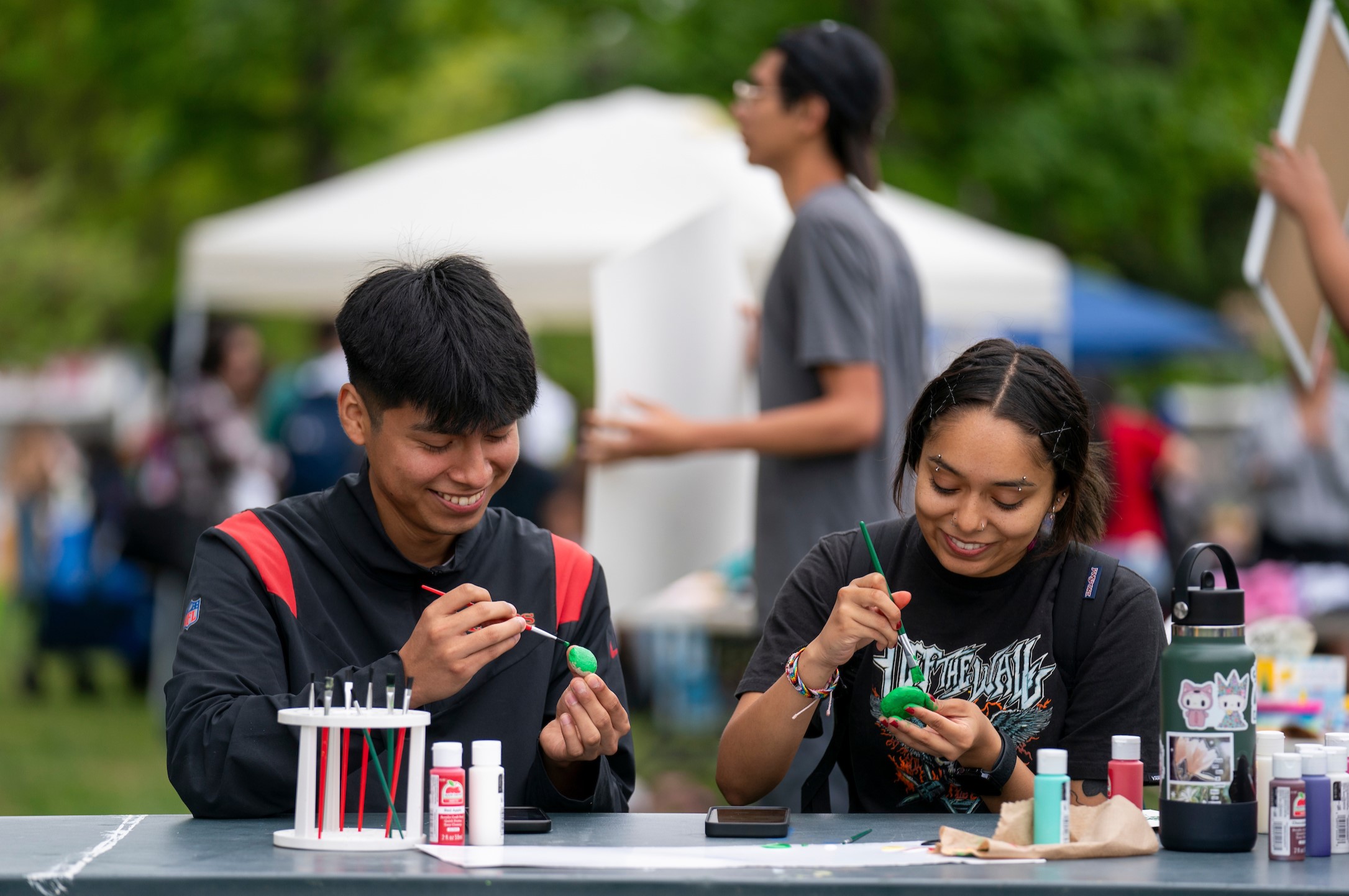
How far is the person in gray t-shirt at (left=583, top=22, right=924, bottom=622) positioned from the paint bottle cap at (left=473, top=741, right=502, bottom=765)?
155 centimetres

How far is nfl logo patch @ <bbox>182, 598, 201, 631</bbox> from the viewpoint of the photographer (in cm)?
225

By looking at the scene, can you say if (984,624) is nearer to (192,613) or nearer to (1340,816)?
(1340,816)

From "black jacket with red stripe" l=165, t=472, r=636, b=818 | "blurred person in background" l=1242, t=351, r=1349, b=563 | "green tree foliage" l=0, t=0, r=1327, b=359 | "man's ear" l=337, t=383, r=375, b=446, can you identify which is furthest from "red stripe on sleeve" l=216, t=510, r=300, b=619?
"green tree foliage" l=0, t=0, r=1327, b=359

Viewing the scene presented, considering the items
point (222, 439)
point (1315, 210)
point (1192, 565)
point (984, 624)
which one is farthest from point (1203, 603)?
point (222, 439)

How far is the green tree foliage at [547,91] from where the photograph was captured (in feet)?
30.1

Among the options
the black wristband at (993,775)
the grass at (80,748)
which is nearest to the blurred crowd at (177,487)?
the grass at (80,748)

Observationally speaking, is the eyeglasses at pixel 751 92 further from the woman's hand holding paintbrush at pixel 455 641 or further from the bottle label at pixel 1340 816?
the bottle label at pixel 1340 816

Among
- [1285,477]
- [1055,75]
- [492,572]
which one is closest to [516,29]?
[1055,75]

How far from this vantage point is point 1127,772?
6.72 ft

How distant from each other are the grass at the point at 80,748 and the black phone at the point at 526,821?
10.3ft

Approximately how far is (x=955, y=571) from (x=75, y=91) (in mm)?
11426

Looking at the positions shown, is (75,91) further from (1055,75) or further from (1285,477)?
(1285,477)

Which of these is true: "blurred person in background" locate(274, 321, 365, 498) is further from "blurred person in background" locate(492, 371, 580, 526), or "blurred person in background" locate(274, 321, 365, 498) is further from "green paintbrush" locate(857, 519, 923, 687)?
"green paintbrush" locate(857, 519, 923, 687)

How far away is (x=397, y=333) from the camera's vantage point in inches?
89.7
